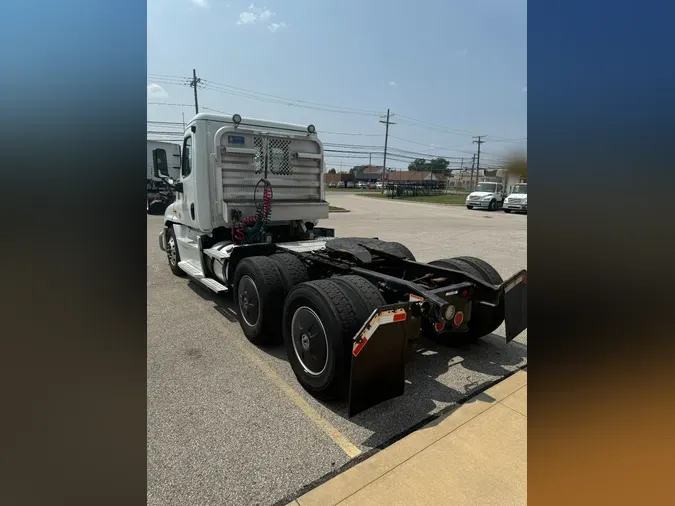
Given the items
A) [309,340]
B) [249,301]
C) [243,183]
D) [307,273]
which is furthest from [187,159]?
[309,340]

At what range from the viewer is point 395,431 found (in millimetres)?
3100

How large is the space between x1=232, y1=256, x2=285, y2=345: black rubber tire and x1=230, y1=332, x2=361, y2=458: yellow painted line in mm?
244

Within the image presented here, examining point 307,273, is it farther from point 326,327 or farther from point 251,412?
point 251,412

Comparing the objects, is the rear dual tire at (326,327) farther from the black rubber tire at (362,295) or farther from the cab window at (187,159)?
the cab window at (187,159)

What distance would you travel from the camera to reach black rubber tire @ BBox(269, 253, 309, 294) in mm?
4621

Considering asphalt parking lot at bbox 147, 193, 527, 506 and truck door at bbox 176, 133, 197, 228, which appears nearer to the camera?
asphalt parking lot at bbox 147, 193, 527, 506

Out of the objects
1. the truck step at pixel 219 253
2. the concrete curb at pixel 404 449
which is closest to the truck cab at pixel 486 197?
the truck step at pixel 219 253

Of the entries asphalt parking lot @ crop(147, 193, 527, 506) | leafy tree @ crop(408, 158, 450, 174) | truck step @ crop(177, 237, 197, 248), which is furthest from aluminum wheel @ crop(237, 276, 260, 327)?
leafy tree @ crop(408, 158, 450, 174)

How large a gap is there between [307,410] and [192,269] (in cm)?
414

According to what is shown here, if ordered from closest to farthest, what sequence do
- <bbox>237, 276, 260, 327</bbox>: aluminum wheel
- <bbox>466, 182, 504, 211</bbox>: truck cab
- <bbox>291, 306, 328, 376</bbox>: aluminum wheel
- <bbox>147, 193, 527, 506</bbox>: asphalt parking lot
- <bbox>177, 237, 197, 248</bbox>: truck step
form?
<bbox>147, 193, 527, 506</bbox>: asphalt parking lot
<bbox>291, 306, 328, 376</bbox>: aluminum wheel
<bbox>237, 276, 260, 327</bbox>: aluminum wheel
<bbox>177, 237, 197, 248</bbox>: truck step
<bbox>466, 182, 504, 211</bbox>: truck cab

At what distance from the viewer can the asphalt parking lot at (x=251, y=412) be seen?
2.58m

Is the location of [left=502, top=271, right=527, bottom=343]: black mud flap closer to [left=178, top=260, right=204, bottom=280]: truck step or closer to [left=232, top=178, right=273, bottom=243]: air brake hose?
[left=232, top=178, right=273, bottom=243]: air brake hose

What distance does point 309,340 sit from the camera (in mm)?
3666
